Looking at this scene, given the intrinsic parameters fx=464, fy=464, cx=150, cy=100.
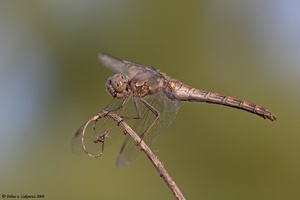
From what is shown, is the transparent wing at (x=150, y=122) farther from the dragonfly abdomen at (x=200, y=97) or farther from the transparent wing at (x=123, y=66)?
the transparent wing at (x=123, y=66)

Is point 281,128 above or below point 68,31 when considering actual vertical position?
below

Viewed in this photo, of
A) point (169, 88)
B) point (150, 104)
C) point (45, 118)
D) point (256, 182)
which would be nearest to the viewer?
point (150, 104)

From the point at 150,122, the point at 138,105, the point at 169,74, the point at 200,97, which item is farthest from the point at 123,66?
the point at 169,74

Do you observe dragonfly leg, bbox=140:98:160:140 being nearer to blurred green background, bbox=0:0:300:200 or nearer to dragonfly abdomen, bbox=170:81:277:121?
dragonfly abdomen, bbox=170:81:277:121

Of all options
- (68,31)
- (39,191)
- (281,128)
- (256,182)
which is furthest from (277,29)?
(39,191)

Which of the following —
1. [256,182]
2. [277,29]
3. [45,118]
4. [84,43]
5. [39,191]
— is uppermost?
[84,43]

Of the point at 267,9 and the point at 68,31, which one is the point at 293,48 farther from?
the point at 68,31
